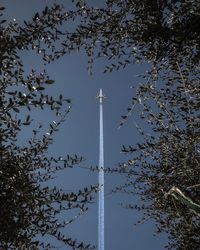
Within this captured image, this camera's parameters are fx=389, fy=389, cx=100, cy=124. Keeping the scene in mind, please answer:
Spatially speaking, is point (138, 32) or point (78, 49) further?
point (78, 49)

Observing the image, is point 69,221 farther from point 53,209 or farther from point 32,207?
point 32,207

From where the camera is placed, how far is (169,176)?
5.04 m

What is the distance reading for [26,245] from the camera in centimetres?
530

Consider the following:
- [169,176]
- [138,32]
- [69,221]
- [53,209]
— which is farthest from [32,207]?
[138,32]

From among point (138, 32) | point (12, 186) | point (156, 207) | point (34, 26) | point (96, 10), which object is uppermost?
point (96, 10)

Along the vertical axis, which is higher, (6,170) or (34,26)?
(34,26)

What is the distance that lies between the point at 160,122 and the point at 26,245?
99.2 inches

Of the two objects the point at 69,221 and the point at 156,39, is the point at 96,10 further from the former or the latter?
the point at 69,221

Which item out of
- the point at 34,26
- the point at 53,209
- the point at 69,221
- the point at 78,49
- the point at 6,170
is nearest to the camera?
the point at 34,26

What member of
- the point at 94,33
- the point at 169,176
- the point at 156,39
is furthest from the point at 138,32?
the point at 169,176

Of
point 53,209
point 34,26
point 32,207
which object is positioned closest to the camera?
point 34,26

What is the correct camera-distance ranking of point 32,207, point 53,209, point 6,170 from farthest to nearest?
point 53,209 → point 32,207 → point 6,170

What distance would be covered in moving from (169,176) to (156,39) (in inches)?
71.0

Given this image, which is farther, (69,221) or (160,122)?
(69,221)
